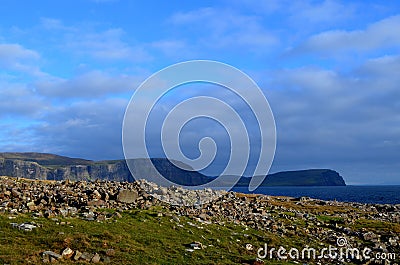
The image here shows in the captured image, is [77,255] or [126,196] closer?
[77,255]

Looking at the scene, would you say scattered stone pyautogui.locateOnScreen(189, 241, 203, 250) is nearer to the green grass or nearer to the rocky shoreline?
the green grass

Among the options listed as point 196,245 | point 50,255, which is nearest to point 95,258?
point 50,255

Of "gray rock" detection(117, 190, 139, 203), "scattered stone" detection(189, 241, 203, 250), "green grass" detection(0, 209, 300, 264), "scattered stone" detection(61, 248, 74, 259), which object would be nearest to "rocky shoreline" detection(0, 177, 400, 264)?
"gray rock" detection(117, 190, 139, 203)

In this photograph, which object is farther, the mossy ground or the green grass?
the mossy ground

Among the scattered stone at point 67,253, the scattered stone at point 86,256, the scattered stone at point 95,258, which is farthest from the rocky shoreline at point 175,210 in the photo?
the scattered stone at point 95,258

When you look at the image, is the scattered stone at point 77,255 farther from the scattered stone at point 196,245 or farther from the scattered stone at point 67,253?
the scattered stone at point 196,245

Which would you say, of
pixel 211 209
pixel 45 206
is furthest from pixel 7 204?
pixel 211 209

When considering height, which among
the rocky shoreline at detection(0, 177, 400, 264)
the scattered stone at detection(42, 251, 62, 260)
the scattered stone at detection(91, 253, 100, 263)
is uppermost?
the rocky shoreline at detection(0, 177, 400, 264)

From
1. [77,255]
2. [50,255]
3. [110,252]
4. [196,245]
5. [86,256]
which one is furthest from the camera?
[196,245]

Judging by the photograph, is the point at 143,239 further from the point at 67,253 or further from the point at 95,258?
the point at 67,253

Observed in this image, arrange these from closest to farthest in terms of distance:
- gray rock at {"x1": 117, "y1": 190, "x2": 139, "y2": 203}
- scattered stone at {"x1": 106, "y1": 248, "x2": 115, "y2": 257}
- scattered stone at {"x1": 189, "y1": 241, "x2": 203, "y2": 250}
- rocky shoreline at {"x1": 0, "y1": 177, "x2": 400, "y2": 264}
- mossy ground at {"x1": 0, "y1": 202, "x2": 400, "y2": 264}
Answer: mossy ground at {"x1": 0, "y1": 202, "x2": 400, "y2": 264} < scattered stone at {"x1": 106, "y1": 248, "x2": 115, "y2": 257} < scattered stone at {"x1": 189, "y1": 241, "x2": 203, "y2": 250} < rocky shoreline at {"x1": 0, "y1": 177, "x2": 400, "y2": 264} < gray rock at {"x1": 117, "y1": 190, "x2": 139, "y2": 203}

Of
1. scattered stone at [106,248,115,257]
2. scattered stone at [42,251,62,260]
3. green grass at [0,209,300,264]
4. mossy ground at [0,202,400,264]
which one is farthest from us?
scattered stone at [106,248,115,257]

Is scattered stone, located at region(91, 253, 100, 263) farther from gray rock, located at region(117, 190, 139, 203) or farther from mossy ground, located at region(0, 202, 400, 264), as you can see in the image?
gray rock, located at region(117, 190, 139, 203)

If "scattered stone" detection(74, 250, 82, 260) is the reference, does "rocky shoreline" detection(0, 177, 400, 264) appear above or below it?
above
